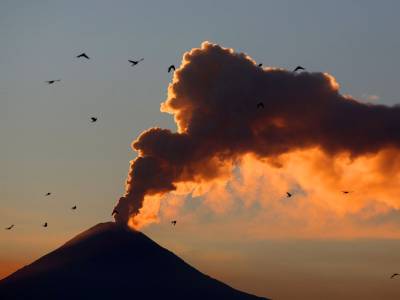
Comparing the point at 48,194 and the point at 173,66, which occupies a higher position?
the point at 173,66

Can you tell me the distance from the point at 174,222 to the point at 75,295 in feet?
260

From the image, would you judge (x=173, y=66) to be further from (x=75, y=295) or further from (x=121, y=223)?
(x=75, y=295)

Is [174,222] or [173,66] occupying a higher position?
[173,66]

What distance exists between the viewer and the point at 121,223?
182750 mm

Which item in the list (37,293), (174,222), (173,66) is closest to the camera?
(173,66)

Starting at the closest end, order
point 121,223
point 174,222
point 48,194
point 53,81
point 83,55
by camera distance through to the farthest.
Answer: point 83,55, point 53,81, point 48,194, point 174,222, point 121,223

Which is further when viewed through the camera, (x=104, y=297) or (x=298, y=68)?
(x=104, y=297)

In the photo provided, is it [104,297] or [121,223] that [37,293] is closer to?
[104,297]

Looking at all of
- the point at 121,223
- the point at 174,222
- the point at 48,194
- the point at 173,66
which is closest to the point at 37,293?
the point at 121,223

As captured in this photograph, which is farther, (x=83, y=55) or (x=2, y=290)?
(x=2, y=290)

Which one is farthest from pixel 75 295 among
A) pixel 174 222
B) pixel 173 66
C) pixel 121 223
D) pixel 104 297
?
pixel 173 66

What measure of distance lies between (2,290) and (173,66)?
116 metres

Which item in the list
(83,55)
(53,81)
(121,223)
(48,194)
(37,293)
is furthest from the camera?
(37,293)

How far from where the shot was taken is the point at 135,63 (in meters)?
88.8
